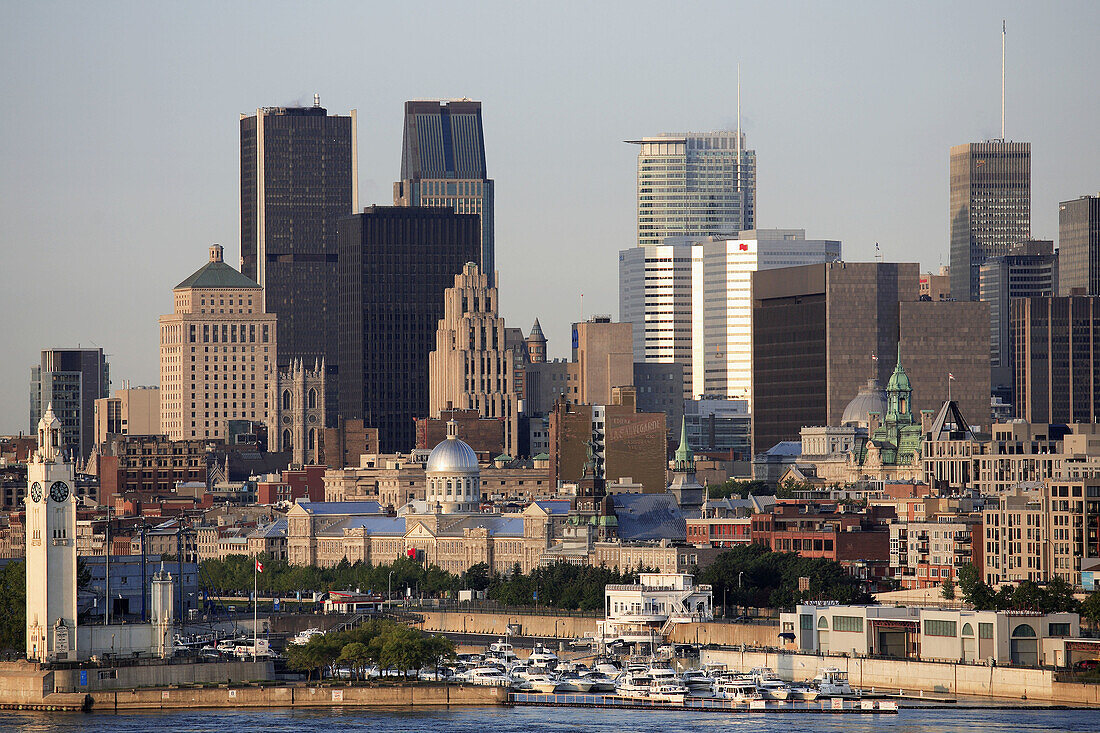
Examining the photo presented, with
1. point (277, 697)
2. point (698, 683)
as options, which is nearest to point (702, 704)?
point (698, 683)

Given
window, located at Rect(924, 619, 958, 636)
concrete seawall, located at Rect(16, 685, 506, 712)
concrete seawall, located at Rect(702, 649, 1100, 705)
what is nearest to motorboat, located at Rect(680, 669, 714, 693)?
concrete seawall, located at Rect(702, 649, 1100, 705)

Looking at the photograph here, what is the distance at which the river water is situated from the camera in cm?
17075

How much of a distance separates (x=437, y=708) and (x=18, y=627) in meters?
29.6

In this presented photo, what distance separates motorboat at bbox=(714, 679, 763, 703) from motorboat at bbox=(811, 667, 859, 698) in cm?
412

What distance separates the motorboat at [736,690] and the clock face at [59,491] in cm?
4335

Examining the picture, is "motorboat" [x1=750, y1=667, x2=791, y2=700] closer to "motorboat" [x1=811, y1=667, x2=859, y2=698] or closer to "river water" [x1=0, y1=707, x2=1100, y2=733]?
"motorboat" [x1=811, y1=667, x2=859, y2=698]

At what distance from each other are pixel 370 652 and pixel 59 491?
2344 centimetres

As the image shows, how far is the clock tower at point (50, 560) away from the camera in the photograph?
180 m

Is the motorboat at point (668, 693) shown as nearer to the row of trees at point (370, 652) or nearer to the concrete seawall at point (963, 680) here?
the concrete seawall at point (963, 680)

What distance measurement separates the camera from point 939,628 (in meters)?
198

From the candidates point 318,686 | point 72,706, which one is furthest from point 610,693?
point 72,706

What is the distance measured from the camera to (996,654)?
192 metres

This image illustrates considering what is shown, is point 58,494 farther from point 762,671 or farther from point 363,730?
point 762,671

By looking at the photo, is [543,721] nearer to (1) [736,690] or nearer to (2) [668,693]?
(2) [668,693]
